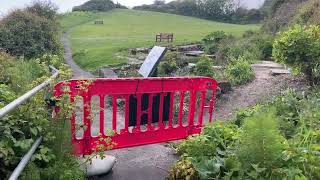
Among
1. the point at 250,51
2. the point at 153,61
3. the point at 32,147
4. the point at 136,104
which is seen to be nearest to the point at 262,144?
the point at 32,147

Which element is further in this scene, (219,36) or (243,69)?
(219,36)

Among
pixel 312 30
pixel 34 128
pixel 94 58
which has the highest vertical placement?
pixel 312 30

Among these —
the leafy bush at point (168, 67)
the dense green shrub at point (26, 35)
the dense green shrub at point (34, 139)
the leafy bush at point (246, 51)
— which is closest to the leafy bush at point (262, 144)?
the dense green shrub at point (34, 139)

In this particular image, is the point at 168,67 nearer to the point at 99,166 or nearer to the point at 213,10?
the point at 99,166

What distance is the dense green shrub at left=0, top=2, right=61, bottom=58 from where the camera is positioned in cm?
1405

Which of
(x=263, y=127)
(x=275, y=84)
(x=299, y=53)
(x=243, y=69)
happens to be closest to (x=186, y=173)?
(x=263, y=127)

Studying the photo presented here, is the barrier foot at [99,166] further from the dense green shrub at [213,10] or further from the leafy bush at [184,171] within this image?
the dense green shrub at [213,10]

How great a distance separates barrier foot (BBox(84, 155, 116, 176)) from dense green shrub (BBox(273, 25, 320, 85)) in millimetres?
5845

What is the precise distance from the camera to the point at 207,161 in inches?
181

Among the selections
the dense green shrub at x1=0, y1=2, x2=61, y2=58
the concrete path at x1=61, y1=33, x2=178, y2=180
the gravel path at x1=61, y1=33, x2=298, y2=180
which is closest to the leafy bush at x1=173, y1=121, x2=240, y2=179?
the concrete path at x1=61, y1=33, x2=178, y2=180

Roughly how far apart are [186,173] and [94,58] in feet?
49.9

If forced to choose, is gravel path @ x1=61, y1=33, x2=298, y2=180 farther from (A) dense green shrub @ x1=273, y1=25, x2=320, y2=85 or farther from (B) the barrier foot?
(A) dense green shrub @ x1=273, y1=25, x2=320, y2=85

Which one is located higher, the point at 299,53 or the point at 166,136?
the point at 299,53

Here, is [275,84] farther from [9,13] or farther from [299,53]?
[9,13]
